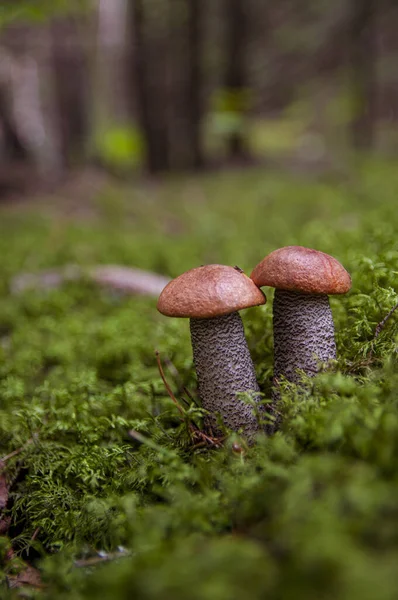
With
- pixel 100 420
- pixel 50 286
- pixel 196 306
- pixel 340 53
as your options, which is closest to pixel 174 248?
pixel 50 286

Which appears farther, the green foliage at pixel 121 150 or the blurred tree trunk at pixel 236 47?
the green foliage at pixel 121 150

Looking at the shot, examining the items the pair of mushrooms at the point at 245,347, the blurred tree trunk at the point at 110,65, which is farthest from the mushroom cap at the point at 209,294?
the blurred tree trunk at the point at 110,65

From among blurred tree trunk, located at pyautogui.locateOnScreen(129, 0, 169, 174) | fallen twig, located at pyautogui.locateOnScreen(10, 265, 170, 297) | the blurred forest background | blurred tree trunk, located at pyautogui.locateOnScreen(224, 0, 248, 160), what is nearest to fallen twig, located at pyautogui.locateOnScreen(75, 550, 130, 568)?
fallen twig, located at pyautogui.locateOnScreen(10, 265, 170, 297)

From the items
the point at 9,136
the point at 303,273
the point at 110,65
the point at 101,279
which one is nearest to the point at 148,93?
the point at 9,136

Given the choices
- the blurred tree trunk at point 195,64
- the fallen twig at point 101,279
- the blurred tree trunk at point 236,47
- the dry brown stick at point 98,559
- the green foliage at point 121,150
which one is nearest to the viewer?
the dry brown stick at point 98,559

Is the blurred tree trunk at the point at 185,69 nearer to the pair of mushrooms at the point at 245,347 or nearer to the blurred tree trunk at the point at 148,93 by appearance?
the blurred tree trunk at the point at 148,93

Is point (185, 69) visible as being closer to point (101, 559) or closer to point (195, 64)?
point (195, 64)

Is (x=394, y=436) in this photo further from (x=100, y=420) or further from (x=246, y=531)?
(x=100, y=420)
